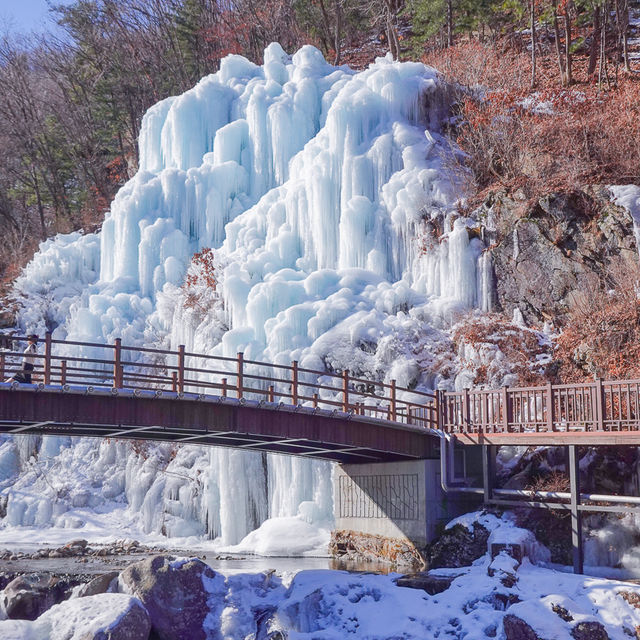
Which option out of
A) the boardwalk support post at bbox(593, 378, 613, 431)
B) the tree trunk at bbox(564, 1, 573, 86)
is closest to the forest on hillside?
the tree trunk at bbox(564, 1, 573, 86)

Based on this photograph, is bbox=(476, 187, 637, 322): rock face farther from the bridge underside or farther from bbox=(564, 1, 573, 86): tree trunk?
bbox=(564, 1, 573, 86): tree trunk

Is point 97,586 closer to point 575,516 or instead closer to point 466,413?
point 466,413

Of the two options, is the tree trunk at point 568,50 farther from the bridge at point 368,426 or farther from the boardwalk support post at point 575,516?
the boardwalk support post at point 575,516

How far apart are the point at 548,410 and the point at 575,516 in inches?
97.5

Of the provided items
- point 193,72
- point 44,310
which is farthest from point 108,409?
point 193,72

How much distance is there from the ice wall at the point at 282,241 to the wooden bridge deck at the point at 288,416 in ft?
15.9

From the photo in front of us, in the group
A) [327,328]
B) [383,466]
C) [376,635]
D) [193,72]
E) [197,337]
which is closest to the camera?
[376,635]

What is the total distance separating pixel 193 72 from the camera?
5412cm

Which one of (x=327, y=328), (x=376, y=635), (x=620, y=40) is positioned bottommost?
(x=376, y=635)

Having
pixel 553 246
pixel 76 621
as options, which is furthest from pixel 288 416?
pixel 553 246

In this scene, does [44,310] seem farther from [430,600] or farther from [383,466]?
[430,600]

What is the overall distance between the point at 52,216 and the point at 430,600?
43.9 metres

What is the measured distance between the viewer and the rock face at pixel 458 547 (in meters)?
22.5

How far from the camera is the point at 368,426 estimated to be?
23578 millimetres
